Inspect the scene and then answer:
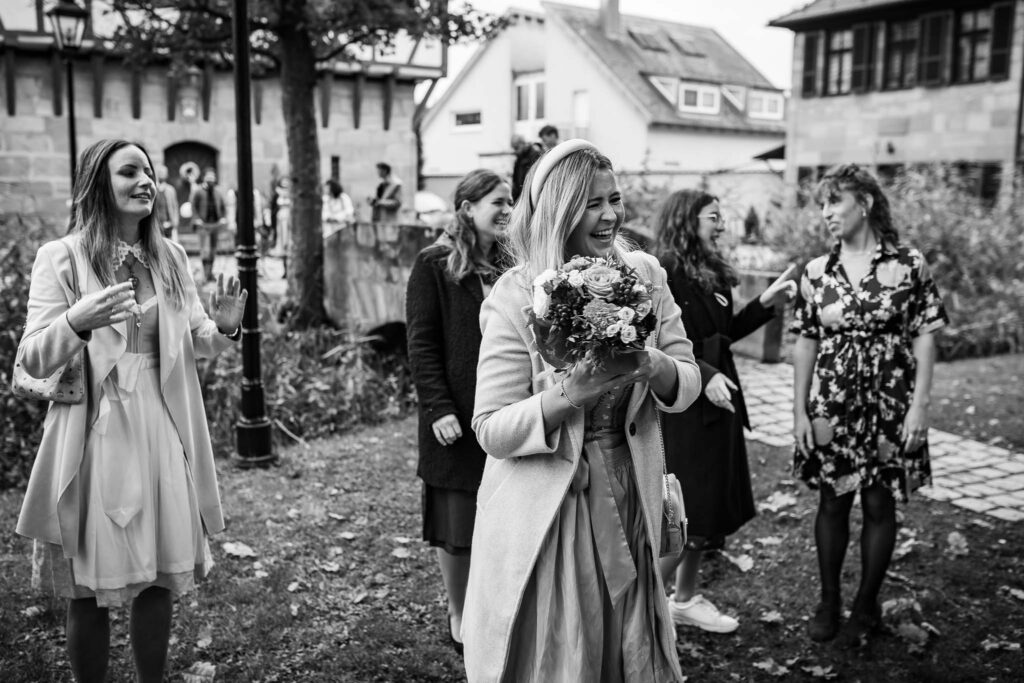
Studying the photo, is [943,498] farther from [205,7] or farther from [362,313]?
[205,7]

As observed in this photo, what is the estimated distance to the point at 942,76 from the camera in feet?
77.9

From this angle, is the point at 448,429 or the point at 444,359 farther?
the point at 444,359

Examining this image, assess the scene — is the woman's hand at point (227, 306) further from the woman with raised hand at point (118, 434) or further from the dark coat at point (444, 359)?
the dark coat at point (444, 359)

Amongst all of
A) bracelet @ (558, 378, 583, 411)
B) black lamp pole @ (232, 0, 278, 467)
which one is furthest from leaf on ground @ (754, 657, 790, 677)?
black lamp pole @ (232, 0, 278, 467)

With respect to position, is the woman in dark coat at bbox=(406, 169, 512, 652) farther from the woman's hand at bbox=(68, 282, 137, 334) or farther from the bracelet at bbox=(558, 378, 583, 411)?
the bracelet at bbox=(558, 378, 583, 411)

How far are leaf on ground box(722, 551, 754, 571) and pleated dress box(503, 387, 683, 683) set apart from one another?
2.60 m

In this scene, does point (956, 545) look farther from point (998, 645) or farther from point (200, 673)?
point (200, 673)

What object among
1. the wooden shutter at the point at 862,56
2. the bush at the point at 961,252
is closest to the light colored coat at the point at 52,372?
the bush at the point at 961,252

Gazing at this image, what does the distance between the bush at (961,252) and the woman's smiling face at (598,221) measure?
10.0m

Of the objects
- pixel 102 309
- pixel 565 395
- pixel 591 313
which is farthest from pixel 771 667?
pixel 102 309

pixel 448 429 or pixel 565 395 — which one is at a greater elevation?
pixel 565 395

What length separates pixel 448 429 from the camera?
366 centimetres

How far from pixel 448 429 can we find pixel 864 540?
76.0 inches

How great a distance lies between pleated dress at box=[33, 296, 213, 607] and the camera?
3.10 metres
